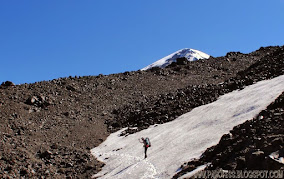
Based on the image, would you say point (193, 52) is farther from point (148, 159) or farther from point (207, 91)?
point (148, 159)

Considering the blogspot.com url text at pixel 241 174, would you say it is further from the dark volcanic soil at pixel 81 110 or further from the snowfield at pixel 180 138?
the dark volcanic soil at pixel 81 110

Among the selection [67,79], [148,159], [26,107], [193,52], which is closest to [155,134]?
[148,159]

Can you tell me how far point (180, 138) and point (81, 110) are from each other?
19428 millimetres

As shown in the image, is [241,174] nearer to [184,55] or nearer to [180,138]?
[180,138]

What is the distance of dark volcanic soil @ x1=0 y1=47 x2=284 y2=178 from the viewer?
27516mm

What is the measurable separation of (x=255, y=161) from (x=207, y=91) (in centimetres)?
2659

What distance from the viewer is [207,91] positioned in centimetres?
Result: 3869

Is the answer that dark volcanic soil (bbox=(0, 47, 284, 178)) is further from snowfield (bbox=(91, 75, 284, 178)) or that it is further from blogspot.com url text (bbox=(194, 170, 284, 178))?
blogspot.com url text (bbox=(194, 170, 284, 178))

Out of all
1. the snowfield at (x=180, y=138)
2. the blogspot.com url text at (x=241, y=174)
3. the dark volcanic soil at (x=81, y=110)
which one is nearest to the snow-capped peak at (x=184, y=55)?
the dark volcanic soil at (x=81, y=110)

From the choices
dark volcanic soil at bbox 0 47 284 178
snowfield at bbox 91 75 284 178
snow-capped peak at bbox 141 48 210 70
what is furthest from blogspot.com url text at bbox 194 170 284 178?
snow-capped peak at bbox 141 48 210 70

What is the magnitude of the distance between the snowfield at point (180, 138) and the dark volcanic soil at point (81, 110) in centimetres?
205

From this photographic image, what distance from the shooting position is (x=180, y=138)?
83.6 feet

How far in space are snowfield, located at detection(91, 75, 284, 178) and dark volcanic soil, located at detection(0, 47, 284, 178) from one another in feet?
6.73

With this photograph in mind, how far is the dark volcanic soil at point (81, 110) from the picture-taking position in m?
27.5
